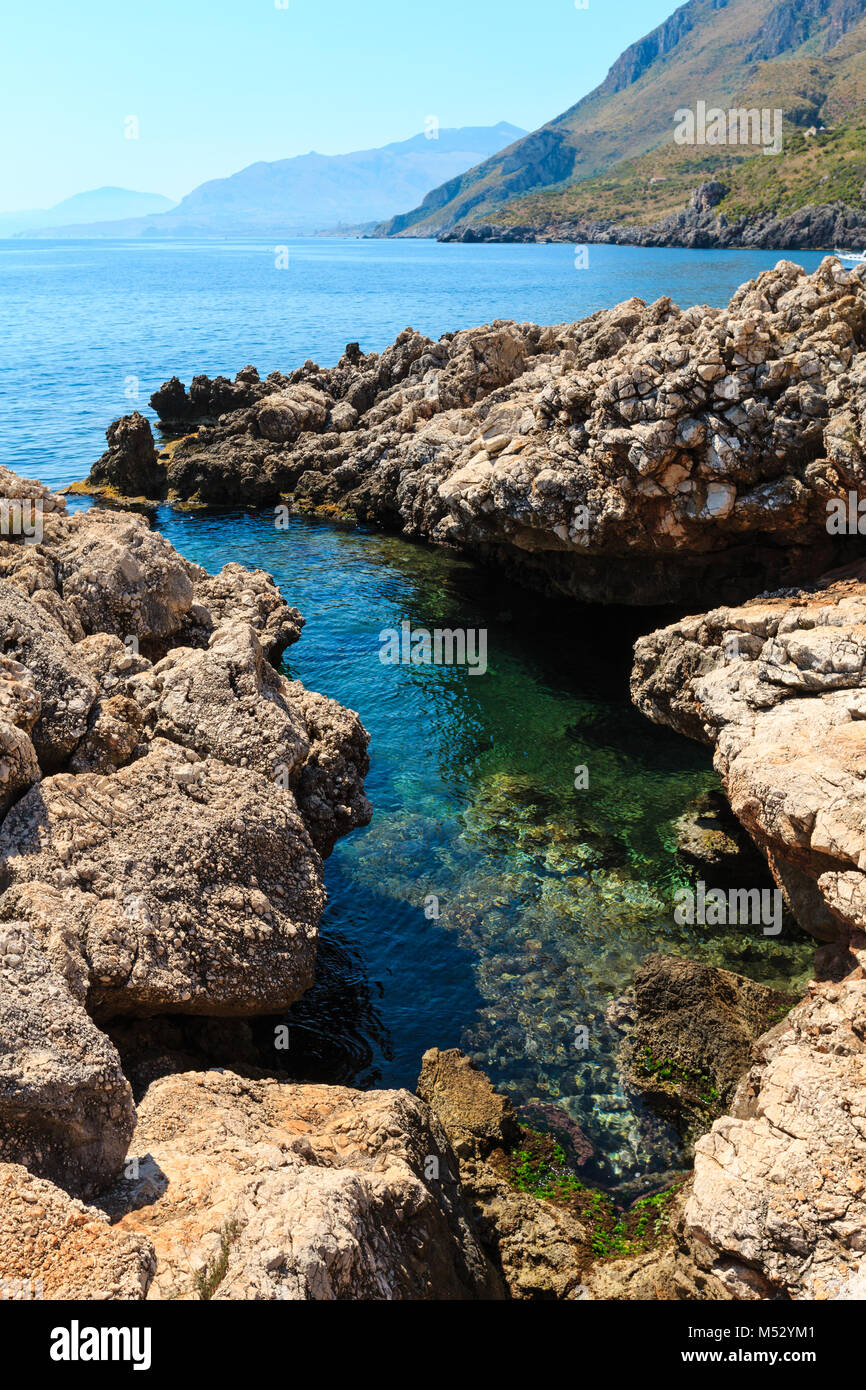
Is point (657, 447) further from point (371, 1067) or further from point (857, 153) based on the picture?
point (857, 153)

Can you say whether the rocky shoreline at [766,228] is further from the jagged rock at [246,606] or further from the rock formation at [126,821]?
the rock formation at [126,821]

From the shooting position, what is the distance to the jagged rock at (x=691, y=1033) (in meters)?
15.2

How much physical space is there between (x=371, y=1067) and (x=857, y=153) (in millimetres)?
198322

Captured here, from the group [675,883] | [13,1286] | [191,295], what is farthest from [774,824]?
[191,295]

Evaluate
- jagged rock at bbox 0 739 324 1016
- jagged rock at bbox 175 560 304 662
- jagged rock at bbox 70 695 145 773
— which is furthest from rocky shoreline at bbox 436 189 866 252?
jagged rock at bbox 0 739 324 1016

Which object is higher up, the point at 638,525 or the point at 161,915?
the point at 638,525

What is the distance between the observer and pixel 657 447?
25781mm

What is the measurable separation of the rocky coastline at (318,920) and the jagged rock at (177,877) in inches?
1.8

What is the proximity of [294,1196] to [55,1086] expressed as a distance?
259 cm

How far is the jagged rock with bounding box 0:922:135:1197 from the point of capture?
8.96 metres

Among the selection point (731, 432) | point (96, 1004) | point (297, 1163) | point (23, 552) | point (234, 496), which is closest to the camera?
point (297, 1163)

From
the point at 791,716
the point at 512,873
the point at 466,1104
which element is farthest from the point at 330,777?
the point at 791,716

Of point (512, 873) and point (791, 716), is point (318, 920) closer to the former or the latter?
point (512, 873)

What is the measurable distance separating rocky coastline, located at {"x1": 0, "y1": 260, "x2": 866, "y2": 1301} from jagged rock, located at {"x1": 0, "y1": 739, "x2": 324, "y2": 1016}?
5 cm
